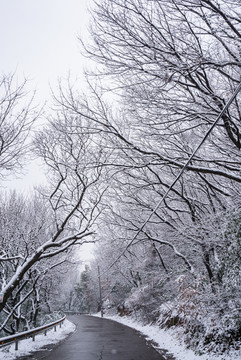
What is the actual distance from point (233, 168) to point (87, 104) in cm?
445

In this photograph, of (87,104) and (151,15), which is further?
(87,104)

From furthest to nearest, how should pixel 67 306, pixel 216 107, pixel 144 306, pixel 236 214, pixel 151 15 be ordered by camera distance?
pixel 67 306, pixel 144 306, pixel 236 214, pixel 216 107, pixel 151 15

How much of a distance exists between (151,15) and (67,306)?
80.7 metres

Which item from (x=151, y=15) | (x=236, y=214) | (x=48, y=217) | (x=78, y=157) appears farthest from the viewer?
(x=48, y=217)

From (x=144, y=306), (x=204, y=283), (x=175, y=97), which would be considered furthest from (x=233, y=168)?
(x=144, y=306)

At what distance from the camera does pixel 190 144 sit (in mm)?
8391

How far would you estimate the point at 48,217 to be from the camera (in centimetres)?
1712

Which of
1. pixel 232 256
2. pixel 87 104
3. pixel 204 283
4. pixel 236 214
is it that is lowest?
pixel 204 283

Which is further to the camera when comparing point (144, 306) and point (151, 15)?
point (144, 306)

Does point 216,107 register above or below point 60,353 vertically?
above

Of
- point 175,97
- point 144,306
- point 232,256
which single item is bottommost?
point 144,306

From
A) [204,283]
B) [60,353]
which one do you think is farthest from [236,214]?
[60,353]

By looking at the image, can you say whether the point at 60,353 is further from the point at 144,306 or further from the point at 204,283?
the point at 144,306

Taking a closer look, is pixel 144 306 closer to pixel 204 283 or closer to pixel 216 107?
pixel 204 283
